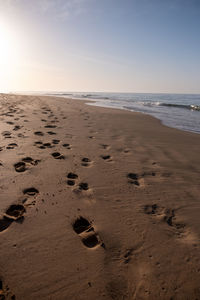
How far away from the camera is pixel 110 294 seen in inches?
53.5

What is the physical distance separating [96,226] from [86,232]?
0.14 meters

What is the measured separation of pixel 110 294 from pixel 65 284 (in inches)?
14.1

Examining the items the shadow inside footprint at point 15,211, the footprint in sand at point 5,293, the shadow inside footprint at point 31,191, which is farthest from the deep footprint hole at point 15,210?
the footprint in sand at point 5,293

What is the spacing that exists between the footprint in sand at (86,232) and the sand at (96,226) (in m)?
0.01

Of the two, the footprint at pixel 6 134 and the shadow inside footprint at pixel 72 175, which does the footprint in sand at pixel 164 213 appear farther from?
the footprint at pixel 6 134

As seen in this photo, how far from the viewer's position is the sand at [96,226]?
1.42 metres

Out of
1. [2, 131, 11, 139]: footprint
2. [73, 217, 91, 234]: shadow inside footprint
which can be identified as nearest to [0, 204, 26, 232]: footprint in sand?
[73, 217, 91, 234]: shadow inside footprint

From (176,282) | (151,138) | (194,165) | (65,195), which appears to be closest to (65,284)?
(176,282)

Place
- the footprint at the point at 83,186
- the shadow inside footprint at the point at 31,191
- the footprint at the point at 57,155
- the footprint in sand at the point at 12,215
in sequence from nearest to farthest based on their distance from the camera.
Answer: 1. the footprint in sand at the point at 12,215
2. the shadow inside footprint at the point at 31,191
3. the footprint at the point at 83,186
4. the footprint at the point at 57,155

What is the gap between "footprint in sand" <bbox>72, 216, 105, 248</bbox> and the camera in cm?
179

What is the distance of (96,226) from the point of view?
199 cm

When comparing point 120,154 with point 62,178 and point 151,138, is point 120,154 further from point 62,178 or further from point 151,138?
point 151,138

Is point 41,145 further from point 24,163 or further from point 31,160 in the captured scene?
point 24,163

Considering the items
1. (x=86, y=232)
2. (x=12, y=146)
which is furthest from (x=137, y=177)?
(x=12, y=146)
